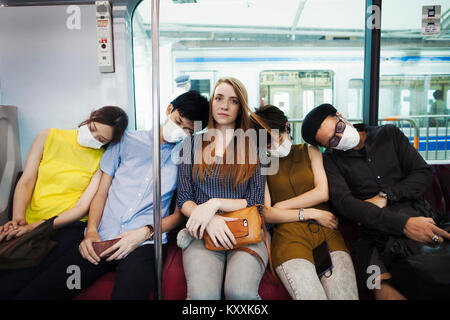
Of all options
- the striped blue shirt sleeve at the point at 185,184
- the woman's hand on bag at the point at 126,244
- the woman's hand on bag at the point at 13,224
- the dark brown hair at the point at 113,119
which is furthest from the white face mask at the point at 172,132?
the woman's hand on bag at the point at 13,224

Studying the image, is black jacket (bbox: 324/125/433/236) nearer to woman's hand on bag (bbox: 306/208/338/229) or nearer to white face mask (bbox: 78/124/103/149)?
woman's hand on bag (bbox: 306/208/338/229)

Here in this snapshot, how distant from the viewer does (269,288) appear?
1585mm

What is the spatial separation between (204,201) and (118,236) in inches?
23.1

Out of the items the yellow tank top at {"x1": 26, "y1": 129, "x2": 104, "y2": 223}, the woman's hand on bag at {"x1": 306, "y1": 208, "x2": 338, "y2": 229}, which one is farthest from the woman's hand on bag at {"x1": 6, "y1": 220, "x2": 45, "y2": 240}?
the woman's hand on bag at {"x1": 306, "y1": 208, "x2": 338, "y2": 229}

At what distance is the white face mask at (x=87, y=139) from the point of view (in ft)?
6.55

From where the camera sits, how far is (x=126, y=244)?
1.61 m

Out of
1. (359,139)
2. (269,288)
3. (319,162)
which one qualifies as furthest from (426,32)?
(269,288)

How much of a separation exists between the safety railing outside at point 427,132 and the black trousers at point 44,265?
360 centimetres

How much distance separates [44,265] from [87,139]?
89 cm

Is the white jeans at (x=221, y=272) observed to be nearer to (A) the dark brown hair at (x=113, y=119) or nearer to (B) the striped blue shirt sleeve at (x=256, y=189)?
(B) the striped blue shirt sleeve at (x=256, y=189)

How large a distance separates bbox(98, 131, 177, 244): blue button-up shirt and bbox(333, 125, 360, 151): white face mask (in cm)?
121

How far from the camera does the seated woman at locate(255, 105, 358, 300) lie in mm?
1479

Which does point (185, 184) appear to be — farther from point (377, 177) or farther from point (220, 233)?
point (377, 177)

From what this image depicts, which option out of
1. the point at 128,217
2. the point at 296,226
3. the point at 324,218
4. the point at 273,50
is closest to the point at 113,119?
the point at 128,217
